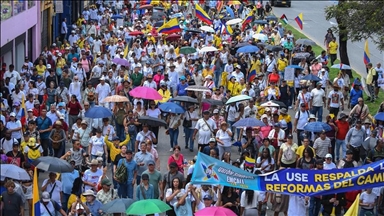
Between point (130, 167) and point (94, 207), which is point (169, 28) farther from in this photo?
point (94, 207)

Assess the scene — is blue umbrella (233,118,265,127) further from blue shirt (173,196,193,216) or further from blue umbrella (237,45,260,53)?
blue umbrella (237,45,260,53)

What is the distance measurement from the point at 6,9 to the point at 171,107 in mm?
9458

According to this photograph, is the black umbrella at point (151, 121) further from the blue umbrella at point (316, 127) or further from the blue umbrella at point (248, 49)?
the blue umbrella at point (248, 49)

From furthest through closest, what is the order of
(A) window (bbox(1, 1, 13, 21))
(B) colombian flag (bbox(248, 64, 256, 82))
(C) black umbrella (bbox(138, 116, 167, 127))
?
(A) window (bbox(1, 1, 13, 21)) → (B) colombian flag (bbox(248, 64, 256, 82)) → (C) black umbrella (bbox(138, 116, 167, 127))

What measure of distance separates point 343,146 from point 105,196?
6.91 meters

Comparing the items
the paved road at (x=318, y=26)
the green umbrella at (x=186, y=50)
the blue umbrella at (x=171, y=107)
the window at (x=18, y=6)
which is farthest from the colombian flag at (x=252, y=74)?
the window at (x=18, y=6)

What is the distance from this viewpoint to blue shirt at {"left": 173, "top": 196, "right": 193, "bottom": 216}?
15508 millimetres

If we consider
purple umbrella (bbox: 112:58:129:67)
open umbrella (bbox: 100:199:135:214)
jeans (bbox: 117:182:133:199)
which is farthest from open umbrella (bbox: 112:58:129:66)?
open umbrella (bbox: 100:199:135:214)

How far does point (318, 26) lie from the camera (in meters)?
51.0

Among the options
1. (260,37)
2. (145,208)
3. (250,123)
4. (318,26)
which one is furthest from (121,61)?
(318,26)

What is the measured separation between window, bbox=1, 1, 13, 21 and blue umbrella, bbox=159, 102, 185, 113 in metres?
8.57

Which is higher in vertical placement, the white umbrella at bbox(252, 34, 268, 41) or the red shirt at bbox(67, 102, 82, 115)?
the red shirt at bbox(67, 102, 82, 115)

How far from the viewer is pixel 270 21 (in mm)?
43312

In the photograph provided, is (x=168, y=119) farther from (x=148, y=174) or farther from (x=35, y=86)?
(x=148, y=174)
